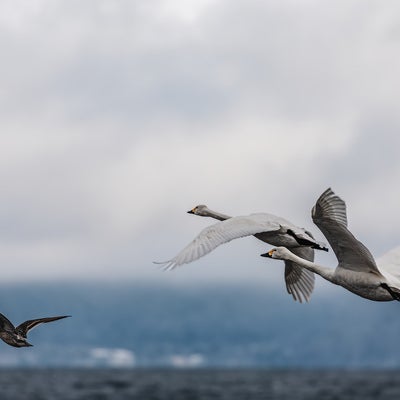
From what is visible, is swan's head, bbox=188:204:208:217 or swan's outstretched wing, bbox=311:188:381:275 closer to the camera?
→ swan's outstretched wing, bbox=311:188:381:275

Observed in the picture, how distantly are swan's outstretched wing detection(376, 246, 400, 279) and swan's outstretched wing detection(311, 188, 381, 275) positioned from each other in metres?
1.14

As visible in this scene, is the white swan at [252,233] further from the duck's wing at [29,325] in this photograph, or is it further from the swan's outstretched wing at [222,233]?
the duck's wing at [29,325]

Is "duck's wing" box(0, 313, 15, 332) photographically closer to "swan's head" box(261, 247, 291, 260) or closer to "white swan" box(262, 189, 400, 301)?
"white swan" box(262, 189, 400, 301)

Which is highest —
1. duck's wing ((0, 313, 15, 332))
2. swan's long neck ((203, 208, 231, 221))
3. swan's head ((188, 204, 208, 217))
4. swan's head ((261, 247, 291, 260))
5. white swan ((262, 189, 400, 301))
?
swan's head ((188, 204, 208, 217))

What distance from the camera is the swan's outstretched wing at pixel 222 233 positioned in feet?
64.2

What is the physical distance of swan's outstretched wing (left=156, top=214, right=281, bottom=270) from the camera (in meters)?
19.6

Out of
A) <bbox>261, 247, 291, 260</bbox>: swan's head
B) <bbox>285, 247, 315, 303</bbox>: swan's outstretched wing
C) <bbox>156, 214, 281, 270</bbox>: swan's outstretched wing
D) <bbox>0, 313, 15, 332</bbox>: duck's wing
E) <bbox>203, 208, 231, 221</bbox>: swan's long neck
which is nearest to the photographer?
<bbox>0, 313, 15, 332</bbox>: duck's wing

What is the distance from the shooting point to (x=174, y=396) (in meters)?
190

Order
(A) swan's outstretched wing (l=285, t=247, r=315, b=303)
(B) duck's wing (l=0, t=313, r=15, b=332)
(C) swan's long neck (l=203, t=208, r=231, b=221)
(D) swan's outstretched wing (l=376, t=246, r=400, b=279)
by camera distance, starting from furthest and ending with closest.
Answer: (C) swan's long neck (l=203, t=208, r=231, b=221) → (A) swan's outstretched wing (l=285, t=247, r=315, b=303) → (D) swan's outstretched wing (l=376, t=246, r=400, b=279) → (B) duck's wing (l=0, t=313, r=15, b=332)

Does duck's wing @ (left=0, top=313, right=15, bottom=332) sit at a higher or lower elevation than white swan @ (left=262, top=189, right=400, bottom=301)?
lower

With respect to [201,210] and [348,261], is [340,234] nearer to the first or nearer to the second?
[348,261]

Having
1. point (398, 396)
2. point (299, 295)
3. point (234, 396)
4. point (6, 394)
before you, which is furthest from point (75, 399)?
point (299, 295)

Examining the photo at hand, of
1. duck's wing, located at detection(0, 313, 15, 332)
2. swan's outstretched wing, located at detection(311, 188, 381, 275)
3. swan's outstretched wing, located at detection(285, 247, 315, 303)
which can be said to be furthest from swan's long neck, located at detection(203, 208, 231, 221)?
duck's wing, located at detection(0, 313, 15, 332)

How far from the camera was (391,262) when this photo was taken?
74.5ft
